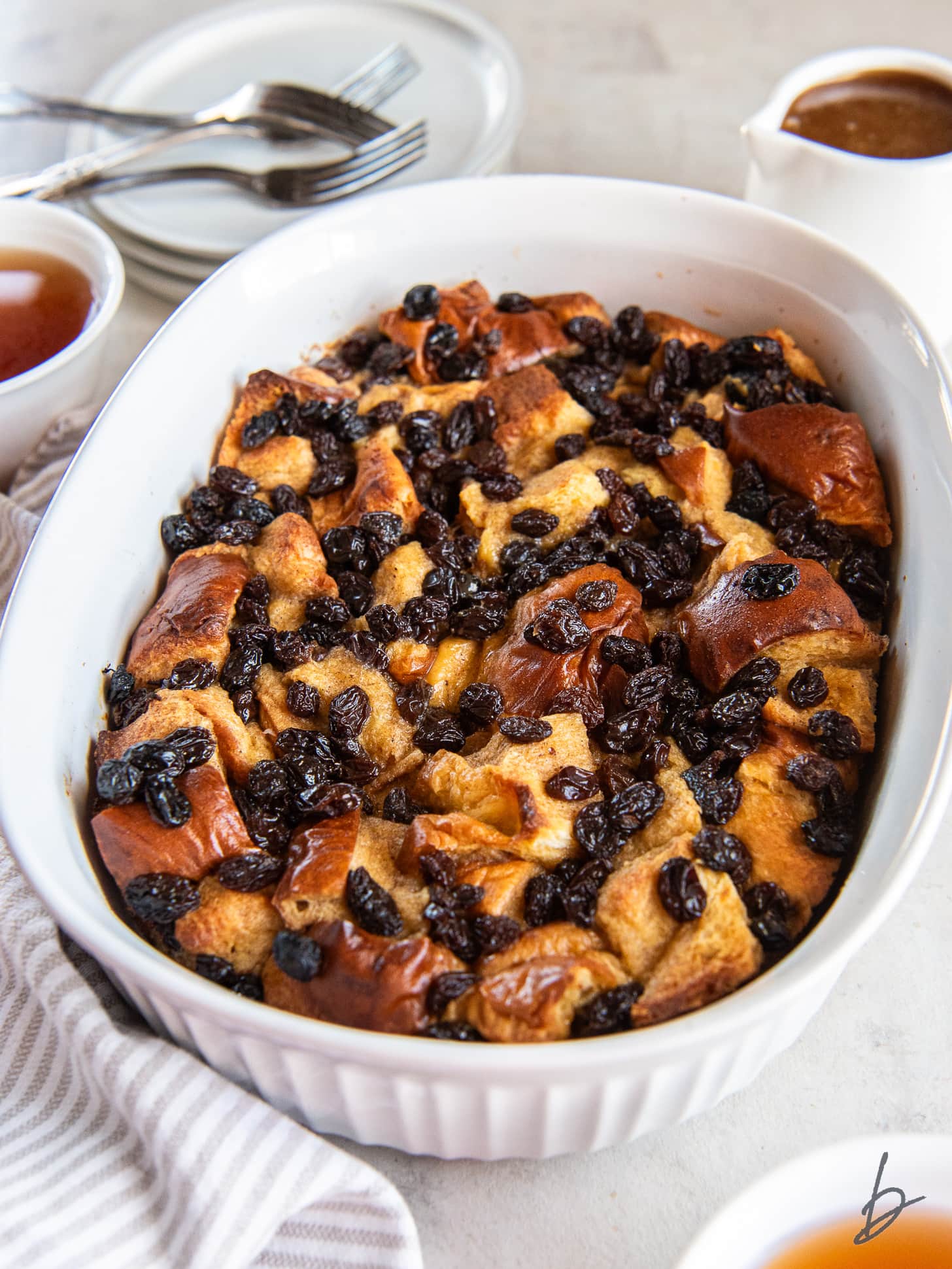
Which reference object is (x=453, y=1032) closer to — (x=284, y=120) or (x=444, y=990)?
(x=444, y=990)

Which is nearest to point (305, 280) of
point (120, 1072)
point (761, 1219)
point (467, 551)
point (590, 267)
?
point (590, 267)

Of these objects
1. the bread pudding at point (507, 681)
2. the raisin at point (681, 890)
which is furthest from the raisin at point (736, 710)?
the raisin at point (681, 890)

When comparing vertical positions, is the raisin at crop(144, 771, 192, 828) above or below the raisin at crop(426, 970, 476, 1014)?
above

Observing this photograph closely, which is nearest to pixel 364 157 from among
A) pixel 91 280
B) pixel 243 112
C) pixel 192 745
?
pixel 243 112

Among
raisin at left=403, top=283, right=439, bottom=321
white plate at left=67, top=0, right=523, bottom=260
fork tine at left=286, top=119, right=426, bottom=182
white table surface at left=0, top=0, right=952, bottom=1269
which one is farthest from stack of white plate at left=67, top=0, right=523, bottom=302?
raisin at left=403, top=283, right=439, bottom=321

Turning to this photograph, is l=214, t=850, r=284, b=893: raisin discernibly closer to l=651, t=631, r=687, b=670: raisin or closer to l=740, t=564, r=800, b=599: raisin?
l=651, t=631, r=687, b=670: raisin

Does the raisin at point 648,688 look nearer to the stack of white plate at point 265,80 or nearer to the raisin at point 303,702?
the raisin at point 303,702

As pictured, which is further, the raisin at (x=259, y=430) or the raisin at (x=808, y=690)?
the raisin at (x=259, y=430)
